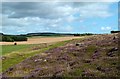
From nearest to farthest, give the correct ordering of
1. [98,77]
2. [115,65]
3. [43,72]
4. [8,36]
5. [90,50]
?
1. [98,77]
2. [115,65]
3. [43,72]
4. [90,50]
5. [8,36]

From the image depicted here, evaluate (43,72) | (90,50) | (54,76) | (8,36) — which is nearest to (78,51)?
(90,50)

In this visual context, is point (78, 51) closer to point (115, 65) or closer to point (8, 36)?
point (115, 65)

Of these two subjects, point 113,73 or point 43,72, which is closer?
point 113,73

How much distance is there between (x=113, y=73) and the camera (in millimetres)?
17469

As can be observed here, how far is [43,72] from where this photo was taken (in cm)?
2192

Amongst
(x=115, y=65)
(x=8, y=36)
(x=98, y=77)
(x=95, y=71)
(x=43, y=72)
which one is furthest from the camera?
(x=8, y=36)

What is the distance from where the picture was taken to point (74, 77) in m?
17.8

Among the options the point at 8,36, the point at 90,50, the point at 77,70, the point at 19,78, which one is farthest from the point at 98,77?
the point at 8,36

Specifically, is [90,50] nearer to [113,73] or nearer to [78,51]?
[78,51]

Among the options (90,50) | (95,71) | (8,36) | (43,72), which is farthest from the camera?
(8,36)

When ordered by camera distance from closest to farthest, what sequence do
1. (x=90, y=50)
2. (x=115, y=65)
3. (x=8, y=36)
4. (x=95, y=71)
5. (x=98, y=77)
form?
(x=98, y=77) → (x=95, y=71) → (x=115, y=65) → (x=90, y=50) → (x=8, y=36)

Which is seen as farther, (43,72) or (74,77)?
(43,72)

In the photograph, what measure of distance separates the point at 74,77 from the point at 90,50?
52.7ft

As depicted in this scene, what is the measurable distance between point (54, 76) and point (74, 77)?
1763 mm
